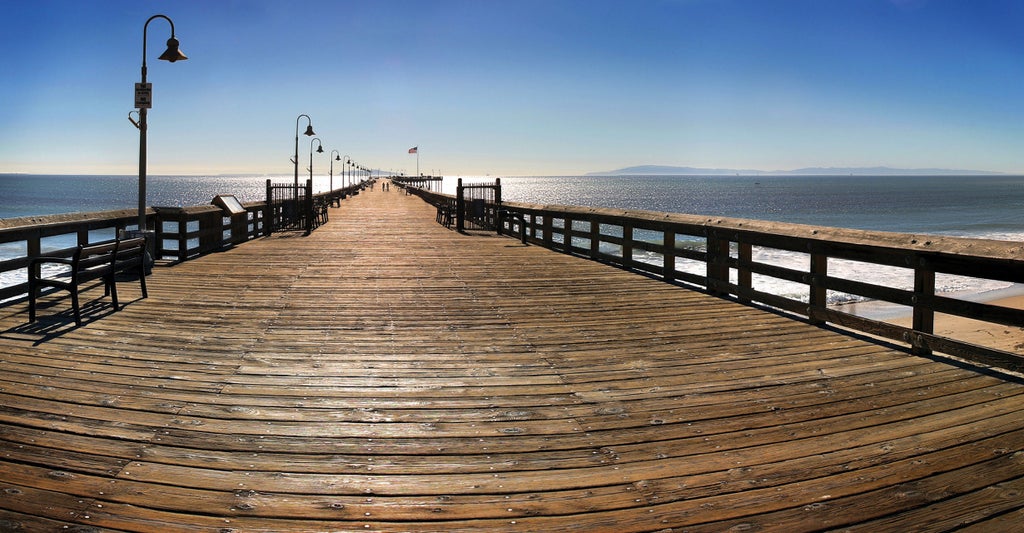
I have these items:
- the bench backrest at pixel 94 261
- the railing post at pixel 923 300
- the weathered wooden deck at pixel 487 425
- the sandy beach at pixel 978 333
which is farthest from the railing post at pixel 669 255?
the sandy beach at pixel 978 333

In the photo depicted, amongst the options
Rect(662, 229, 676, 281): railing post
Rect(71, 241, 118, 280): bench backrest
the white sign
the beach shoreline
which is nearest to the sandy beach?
the beach shoreline

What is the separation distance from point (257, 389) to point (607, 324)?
134 inches

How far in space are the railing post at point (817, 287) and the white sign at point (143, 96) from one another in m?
9.05

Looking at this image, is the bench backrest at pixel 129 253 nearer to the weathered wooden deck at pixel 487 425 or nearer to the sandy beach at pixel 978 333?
the weathered wooden deck at pixel 487 425

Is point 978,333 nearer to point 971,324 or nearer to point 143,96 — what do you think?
point 971,324

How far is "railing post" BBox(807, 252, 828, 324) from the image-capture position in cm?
644

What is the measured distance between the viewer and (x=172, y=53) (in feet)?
33.5

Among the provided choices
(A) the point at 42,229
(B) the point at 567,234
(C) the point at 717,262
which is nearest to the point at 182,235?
(A) the point at 42,229

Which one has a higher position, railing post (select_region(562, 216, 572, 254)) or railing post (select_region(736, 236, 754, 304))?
railing post (select_region(562, 216, 572, 254))

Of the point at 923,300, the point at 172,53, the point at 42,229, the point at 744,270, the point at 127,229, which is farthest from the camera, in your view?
the point at 127,229

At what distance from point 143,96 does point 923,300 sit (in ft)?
32.9

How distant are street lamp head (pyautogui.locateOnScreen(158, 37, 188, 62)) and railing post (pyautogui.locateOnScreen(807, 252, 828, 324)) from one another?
365 inches

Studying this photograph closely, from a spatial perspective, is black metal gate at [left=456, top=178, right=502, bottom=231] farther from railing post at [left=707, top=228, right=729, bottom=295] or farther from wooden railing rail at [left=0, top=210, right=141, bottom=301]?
railing post at [left=707, top=228, right=729, bottom=295]

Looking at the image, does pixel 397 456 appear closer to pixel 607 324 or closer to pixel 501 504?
pixel 501 504
